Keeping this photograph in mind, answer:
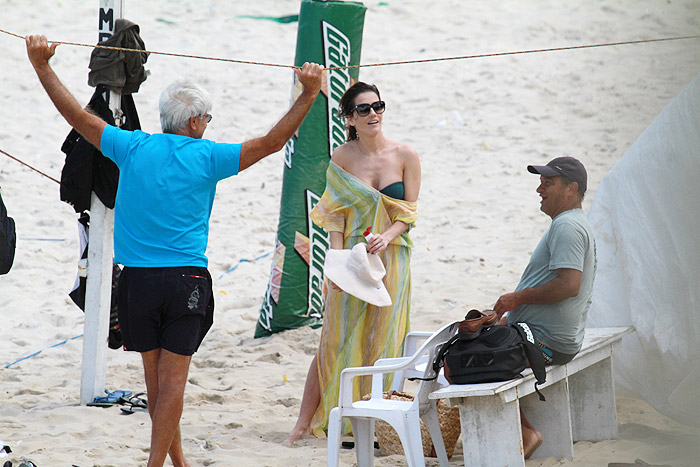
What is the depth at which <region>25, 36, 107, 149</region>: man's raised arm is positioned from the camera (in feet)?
10.9

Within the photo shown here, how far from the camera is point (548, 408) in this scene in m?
3.74

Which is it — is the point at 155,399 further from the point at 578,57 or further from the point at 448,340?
the point at 578,57

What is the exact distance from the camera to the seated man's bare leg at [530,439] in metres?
3.66

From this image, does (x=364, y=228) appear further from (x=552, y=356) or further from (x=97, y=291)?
(x=97, y=291)

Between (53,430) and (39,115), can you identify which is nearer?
(53,430)

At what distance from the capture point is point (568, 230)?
3566 millimetres

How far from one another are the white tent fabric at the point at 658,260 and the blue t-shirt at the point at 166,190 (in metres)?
2.34

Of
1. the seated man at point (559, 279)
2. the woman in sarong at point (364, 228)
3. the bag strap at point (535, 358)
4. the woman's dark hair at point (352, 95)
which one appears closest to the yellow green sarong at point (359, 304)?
the woman in sarong at point (364, 228)

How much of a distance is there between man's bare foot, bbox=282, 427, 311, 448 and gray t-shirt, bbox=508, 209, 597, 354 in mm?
1399

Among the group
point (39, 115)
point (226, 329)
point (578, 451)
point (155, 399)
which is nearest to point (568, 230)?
point (578, 451)

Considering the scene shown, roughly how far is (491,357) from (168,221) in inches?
56.1

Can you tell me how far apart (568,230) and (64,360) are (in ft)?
12.9

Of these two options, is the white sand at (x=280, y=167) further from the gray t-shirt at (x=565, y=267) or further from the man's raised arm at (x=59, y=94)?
the man's raised arm at (x=59, y=94)

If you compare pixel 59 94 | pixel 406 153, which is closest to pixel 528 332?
pixel 406 153
